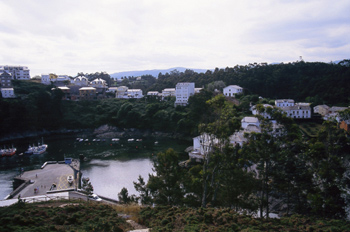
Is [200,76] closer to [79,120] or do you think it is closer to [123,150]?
[79,120]

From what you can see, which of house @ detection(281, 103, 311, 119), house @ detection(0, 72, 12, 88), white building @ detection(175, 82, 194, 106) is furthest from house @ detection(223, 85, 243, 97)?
house @ detection(0, 72, 12, 88)

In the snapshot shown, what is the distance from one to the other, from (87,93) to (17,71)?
2393cm

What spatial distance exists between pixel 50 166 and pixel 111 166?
7.12 meters

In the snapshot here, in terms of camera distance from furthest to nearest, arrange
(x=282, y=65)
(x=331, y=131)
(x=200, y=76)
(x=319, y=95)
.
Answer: (x=200, y=76)
(x=282, y=65)
(x=319, y=95)
(x=331, y=131)

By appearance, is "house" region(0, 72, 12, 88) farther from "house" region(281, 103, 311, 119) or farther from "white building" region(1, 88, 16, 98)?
"house" region(281, 103, 311, 119)

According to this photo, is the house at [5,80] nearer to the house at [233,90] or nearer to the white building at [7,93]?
the white building at [7,93]

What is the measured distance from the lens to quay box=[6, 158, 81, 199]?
66.7 ft

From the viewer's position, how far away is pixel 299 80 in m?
59.8

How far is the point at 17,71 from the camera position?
229ft

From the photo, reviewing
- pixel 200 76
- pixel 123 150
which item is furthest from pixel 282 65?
pixel 123 150

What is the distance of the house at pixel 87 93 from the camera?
6481 centimetres

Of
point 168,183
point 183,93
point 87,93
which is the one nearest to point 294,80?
point 183,93

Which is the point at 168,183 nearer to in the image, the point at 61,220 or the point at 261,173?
the point at 261,173

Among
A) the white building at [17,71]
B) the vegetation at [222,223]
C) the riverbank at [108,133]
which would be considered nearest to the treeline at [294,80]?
the riverbank at [108,133]
